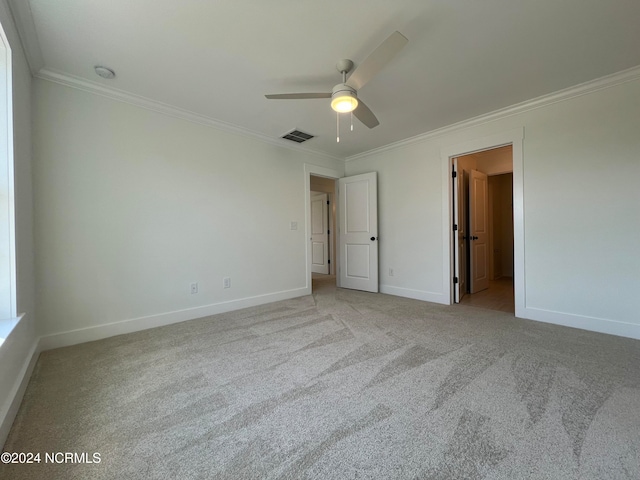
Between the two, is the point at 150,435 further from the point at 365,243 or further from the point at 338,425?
the point at 365,243

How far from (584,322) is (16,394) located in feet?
15.2

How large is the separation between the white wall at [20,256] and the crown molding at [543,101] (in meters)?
4.13

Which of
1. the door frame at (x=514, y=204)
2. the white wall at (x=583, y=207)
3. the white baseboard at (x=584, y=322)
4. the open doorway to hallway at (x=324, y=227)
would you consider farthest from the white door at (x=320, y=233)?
the white baseboard at (x=584, y=322)

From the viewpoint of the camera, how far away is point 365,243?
15.1 ft

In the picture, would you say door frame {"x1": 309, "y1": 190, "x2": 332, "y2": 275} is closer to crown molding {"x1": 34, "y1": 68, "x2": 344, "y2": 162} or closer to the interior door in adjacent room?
crown molding {"x1": 34, "y1": 68, "x2": 344, "y2": 162}

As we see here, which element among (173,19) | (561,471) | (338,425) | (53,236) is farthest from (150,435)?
(173,19)

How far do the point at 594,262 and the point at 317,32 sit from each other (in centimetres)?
335

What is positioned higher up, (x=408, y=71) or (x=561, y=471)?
(x=408, y=71)

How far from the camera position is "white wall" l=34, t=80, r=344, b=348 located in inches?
93.0

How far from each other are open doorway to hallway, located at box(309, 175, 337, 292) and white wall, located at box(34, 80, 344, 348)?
2.83 meters

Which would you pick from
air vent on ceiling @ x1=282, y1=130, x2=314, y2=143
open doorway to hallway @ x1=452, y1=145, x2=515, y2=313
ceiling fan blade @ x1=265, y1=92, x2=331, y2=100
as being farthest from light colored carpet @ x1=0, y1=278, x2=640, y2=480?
air vent on ceiling @ x1=282, y1=130, x2=314, y2=143

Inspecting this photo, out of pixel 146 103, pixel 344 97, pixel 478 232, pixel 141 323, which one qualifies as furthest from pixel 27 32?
pixel 478 232

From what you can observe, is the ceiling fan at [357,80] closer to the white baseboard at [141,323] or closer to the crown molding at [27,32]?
the crown molding at [27,32]

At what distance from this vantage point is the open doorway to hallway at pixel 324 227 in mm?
6703
